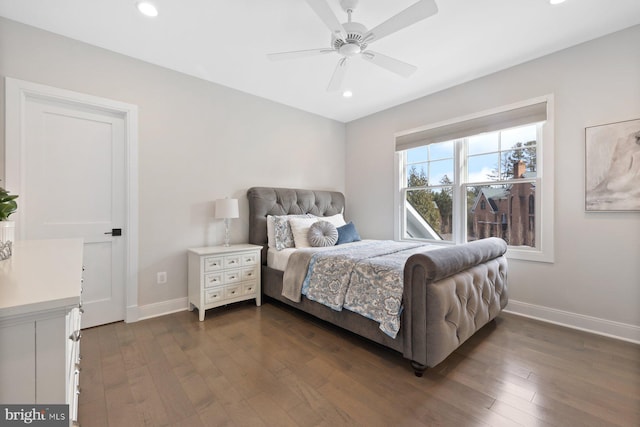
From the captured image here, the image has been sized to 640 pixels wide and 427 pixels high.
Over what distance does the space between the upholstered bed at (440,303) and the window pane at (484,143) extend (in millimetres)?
1184

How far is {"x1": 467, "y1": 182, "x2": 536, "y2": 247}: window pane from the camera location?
2.90 metres

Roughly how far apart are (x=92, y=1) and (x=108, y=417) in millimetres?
2844

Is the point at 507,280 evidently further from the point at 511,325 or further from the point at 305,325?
the point at 305,325

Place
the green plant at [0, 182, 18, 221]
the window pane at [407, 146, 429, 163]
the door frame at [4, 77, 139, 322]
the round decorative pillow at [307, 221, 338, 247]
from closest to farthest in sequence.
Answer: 1. the green plant at [0, 182, 18, 221]
2. the door frame at [4, 77, 139, 322]
3. the round decorative pillow at [307, 221, 338, 247]
4. the window pane at [407, 146, 429, 163]

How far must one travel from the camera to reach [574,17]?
2186 millimetres

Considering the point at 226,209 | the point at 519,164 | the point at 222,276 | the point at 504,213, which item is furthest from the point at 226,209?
the point at 519,164

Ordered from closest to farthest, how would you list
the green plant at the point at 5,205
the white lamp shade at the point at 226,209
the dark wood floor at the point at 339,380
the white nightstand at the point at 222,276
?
the green plant at the point at 5,205
the dark wood floor at the point at 339,380
the white nightstand at the point at 222,276
the white lamp shade at the point at 226,209

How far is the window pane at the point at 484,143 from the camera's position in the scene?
3146 millimetres

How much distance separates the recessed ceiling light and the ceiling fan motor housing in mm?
1419

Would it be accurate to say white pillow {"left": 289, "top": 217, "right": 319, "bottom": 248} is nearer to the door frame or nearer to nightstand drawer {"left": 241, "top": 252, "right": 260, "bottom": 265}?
nightstand drawer {"left": 241, "top": 252, "right": 260, "bottom": 265}

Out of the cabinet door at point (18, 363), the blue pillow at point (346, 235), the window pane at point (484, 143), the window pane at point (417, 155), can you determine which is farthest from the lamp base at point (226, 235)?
the window pane at point (484, 143)

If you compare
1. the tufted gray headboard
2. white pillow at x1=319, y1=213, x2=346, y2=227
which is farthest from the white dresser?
white pillow at x1=319, y1=213, x2=346, y2=227

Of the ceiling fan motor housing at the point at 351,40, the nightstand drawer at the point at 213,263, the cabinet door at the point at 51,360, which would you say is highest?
the ceiling fan motor housing at the point at 351,40

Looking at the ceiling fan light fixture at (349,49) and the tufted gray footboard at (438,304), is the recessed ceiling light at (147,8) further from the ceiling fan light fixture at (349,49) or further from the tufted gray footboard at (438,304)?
the tufted gray footboard at (438,304)
